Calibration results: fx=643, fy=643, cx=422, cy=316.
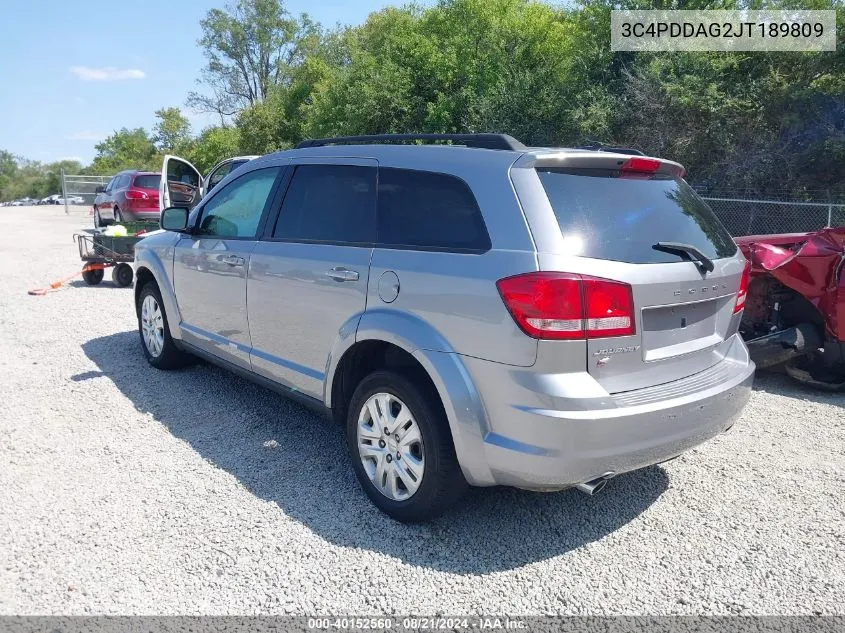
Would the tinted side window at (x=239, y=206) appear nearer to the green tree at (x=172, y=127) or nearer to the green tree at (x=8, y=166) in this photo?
the green tree at (x=172, y=127)

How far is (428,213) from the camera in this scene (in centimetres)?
333

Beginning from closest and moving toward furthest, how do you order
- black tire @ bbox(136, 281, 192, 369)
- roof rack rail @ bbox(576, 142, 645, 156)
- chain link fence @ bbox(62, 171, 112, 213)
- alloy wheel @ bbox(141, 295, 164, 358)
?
roof rack rail @ bbox(576, 142, 645, 156) < black tire @ bbox(136, 281, 192, 369) < alloy wheel @ bbox(141, 295, 164, 358) < chain link fence @ bbox(62, 171, 112, 213)

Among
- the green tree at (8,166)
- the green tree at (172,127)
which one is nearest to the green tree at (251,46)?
the green tree at (172,127)

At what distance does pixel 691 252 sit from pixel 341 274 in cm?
184

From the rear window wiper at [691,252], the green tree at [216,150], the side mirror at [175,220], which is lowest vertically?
the rear window wiper at [691,252]

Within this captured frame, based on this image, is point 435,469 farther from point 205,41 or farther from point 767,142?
point 205,41

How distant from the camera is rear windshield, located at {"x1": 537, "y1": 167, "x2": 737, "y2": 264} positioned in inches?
114

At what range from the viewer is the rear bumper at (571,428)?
2.73m

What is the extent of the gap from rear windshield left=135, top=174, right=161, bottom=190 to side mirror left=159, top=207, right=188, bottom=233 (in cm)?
1431

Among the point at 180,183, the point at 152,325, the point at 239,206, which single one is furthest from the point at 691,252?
the point at 180,183

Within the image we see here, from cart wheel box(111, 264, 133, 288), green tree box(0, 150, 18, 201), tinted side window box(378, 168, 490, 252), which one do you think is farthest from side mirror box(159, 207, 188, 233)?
green tree box(0, 150, 18, 201)

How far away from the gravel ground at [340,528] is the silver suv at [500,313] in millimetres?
388

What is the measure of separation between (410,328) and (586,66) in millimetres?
17104

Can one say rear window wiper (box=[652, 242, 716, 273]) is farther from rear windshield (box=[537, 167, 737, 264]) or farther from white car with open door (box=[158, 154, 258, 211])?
white car with open door (box=[158, 154, 258, 211])
